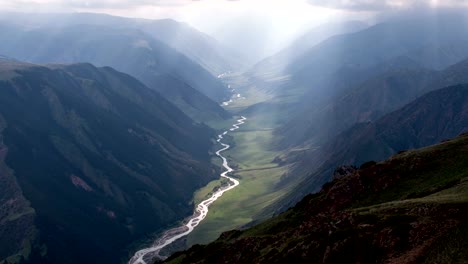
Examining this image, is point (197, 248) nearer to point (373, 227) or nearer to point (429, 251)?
point (373, 227)

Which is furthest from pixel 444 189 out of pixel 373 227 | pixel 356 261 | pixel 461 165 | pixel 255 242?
pixel 255 242

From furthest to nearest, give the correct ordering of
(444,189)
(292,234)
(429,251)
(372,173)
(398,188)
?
(372,173) → (398,188) → (292,234) → (444,189) → (429,251)

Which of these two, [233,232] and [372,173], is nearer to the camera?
[372,173]

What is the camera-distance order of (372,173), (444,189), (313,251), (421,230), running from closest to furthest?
(421,230)
(313,251)
(444,189)
(372,173)

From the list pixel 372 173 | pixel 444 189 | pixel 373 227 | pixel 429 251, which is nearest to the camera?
pixel 429 251

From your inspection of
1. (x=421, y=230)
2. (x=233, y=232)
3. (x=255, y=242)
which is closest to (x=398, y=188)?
(x=255, y=242)

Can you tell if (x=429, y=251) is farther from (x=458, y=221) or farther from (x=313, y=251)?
(x=313, y=251)
